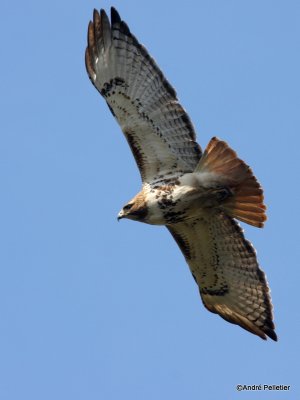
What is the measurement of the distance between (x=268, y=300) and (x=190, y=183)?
2015 millimetres

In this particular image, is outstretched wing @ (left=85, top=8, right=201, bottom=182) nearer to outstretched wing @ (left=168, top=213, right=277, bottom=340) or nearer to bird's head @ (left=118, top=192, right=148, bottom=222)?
bird's head @ (left=118, top=192, right=148, bottom=222)

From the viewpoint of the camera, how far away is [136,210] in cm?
991

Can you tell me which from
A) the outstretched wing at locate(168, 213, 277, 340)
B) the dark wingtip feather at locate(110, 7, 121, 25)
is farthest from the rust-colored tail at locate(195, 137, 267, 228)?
the dark wingtip feather at locate(110, 7, 121, 25)

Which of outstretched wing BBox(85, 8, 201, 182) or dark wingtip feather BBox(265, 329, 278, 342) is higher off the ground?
outstretched wing BBox(85, 8, 201, 182)

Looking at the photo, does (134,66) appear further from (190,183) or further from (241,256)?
(241,256)

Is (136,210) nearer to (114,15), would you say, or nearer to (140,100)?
(140,100)

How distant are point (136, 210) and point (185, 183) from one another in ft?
2.17

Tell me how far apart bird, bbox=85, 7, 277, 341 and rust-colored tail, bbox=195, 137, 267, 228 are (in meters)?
0.01

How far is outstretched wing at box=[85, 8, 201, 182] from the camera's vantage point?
10227 mm

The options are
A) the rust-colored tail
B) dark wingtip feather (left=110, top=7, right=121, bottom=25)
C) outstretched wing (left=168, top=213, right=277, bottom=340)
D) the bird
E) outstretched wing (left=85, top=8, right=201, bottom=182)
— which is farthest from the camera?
outstretched wing (left=168, top=213, right=277, bottom=340)

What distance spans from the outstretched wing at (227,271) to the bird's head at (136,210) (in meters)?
0.79

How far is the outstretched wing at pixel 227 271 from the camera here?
10578mm

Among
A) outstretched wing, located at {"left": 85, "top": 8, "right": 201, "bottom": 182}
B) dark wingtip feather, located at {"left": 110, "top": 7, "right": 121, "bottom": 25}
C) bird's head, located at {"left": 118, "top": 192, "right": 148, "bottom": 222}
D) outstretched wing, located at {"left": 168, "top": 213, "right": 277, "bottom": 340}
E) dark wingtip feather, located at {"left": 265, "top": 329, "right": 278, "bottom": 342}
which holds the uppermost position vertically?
dark wingtip feather, located at {"left": 110, "top": 7, "right": 121, "bottom": 25}

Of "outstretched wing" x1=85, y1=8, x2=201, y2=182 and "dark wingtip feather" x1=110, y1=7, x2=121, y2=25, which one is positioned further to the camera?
"dark wingtip feather" x1=110, y1=7, x2=121, y2=25
